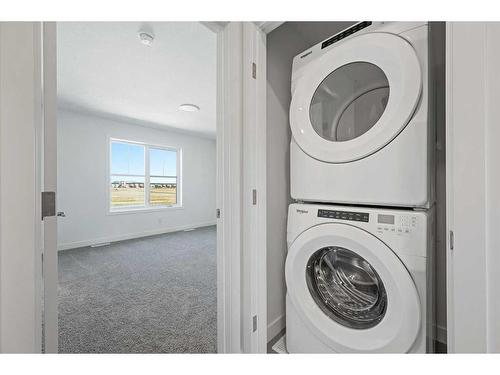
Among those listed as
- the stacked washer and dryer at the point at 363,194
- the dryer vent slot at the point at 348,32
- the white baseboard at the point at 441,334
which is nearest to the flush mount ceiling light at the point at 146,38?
the stacked washer and dryer at the point at 363,194

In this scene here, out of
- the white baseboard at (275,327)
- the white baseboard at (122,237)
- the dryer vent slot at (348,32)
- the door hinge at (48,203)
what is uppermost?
the dryer vent slot at (348,32)

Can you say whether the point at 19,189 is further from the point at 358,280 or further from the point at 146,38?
the point at 146,38

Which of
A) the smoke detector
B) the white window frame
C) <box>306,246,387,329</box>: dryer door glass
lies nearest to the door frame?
<box>306,246,387,329</box>: dryer door glass

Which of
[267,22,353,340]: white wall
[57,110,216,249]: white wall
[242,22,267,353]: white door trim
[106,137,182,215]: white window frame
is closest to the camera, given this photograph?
[242,22,267,353]: white door trim

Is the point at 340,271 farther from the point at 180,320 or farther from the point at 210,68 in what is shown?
the point at 210,68

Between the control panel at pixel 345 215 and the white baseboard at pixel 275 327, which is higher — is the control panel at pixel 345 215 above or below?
above

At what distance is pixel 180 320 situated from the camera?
1718 millimetres

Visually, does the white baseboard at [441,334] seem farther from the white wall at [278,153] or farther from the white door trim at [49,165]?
the white door trim at [49,165]

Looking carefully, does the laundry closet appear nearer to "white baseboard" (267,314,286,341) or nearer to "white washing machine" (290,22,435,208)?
"white washing machine" (290,22,435,208)

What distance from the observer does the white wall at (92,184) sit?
3.68 metres

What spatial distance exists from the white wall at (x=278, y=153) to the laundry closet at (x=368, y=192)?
0.13 ft

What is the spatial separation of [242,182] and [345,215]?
517mm

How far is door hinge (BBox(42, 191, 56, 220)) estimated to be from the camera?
67cm
